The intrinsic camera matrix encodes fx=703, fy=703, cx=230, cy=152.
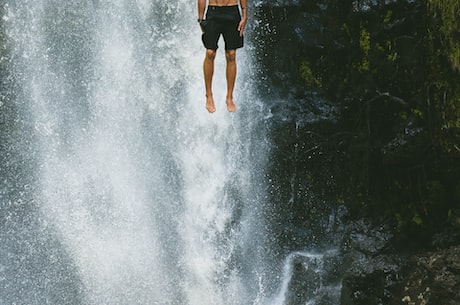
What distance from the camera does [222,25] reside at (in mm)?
6609

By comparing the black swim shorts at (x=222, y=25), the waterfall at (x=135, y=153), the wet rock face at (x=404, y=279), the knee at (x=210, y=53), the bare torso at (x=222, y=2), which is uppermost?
the bare torso at (x=222, y=2)

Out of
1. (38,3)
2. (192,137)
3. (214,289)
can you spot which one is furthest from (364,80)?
(38,3)

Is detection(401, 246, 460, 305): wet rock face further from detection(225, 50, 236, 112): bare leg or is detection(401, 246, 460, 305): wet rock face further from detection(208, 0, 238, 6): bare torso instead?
detection(208, 0, 238, 6): bare torso

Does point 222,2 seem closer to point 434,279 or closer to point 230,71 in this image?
point 230,71

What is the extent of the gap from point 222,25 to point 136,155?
3.31 m

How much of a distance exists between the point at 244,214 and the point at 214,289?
1.07m

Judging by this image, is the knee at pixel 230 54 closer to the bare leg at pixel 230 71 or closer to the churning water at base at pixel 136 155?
the bare leg at pixel 230 71

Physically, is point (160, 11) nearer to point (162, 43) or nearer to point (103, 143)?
point (162, 43)

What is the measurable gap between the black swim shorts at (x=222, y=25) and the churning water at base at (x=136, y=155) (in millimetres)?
2494

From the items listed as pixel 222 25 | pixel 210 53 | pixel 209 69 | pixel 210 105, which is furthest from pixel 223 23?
pixel 210 105

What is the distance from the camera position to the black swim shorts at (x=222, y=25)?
21.5ft

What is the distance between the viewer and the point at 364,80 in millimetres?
8664

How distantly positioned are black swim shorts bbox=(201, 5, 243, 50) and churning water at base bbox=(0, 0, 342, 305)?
2494mm

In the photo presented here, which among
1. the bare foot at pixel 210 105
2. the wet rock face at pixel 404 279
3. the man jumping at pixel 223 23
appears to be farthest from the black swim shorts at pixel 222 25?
the wet rock face at pixel 404 279
